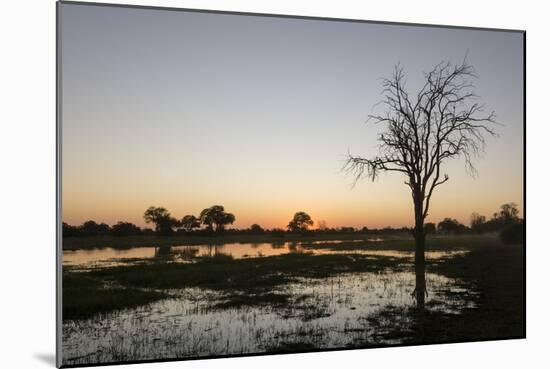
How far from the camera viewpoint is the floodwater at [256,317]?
6621mm

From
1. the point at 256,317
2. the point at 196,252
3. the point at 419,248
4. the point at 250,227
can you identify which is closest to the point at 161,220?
the point at 196,252

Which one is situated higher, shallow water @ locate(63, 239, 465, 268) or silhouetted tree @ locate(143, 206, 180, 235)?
silhouetted tree @ locate(143, 206, 180, 235)

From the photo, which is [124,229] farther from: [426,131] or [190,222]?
[426,131]

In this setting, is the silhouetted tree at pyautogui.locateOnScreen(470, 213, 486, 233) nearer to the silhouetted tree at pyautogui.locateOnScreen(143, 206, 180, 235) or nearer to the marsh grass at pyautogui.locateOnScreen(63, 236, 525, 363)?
the marsh grass at pyautogui.locateOnScreen(63, 236, 525, 363)

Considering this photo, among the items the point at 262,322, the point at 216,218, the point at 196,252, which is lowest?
the point at 262,322

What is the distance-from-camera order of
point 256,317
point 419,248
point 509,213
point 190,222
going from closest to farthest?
point 190,222 → point 256,317 → point 419,248 → point 509,213

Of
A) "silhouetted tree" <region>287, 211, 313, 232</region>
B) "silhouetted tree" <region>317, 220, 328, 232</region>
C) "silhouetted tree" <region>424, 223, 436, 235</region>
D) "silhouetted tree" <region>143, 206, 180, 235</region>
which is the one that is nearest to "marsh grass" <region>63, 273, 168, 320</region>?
"silhouetted tree" <region>143, 206, 180, 235</region>

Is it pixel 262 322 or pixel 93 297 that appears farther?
pixel 262 322

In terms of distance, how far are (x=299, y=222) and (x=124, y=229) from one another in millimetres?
1579

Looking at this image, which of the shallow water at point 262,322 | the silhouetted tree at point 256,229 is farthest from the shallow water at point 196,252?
the shallow water at point 262,322

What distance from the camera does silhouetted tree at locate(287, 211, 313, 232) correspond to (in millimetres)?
7219

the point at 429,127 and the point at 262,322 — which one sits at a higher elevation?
the point at 429,127

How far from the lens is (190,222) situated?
6.88 m

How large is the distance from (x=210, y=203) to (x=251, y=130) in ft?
2.52
